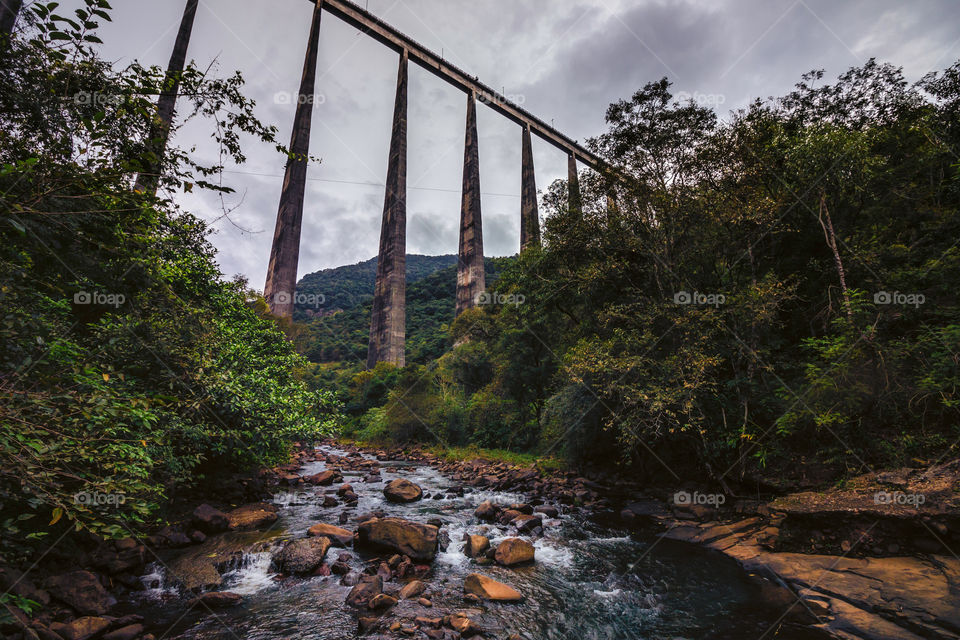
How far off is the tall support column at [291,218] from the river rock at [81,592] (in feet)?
98.6

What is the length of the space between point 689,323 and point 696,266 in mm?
3508

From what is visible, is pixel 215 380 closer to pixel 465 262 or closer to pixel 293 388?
pixel 293 388

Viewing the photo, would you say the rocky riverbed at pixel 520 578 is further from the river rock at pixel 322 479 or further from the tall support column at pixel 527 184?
the tall support column at pixel 527 184

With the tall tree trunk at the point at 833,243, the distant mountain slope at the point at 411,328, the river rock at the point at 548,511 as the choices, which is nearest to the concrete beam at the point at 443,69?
the distant mountain slope at the point at 411,328

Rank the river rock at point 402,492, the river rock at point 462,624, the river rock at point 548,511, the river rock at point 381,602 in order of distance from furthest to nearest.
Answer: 1. the river rock at point 402,492
2. the river rock at point 548,511
3. the river rock at point 381,602
4. the river rock at point 462,624

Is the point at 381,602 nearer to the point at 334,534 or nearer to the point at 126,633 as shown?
the point at 126,633

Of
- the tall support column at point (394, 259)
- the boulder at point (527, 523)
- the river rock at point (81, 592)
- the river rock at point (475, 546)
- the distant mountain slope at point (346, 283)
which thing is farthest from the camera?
the distant mountain slope at point (346, 283)

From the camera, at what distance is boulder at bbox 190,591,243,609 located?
18.8 feet

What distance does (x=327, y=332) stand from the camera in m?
58.9

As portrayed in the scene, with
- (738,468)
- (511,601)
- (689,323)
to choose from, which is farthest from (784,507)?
(511,601)

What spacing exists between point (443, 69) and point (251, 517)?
50291mm

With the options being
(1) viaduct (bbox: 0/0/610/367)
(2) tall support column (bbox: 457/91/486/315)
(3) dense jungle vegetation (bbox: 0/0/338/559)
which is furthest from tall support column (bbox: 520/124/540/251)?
(3) dense jungle vegetation (bbox: 0/0/338/559)

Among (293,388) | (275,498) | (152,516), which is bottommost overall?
(275,498)

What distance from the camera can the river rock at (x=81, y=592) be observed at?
4867 mm
